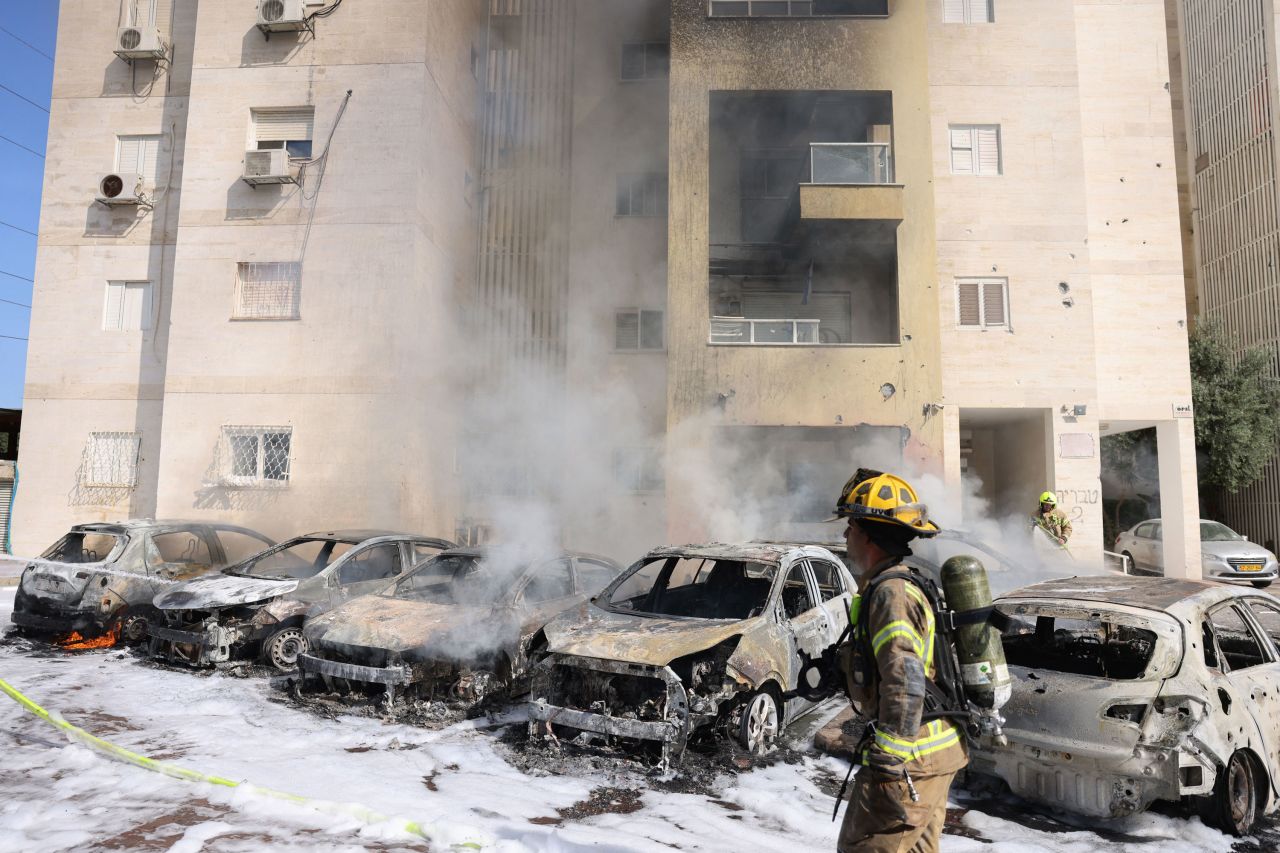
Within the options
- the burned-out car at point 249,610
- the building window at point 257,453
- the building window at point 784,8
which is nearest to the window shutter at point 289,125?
the building window at point 257,453

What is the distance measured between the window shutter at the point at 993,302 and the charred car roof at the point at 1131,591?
10.0m

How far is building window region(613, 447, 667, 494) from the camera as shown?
44.9ft

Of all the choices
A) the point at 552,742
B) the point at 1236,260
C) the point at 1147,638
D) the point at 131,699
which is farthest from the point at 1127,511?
the point at 131,699

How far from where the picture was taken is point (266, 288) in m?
13.4

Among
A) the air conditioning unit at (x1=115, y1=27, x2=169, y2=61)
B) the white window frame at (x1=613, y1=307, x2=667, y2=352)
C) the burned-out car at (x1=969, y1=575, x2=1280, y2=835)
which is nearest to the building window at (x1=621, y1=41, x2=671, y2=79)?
the white window frame at (x1=613, y1=307, x2=667, y2=352)

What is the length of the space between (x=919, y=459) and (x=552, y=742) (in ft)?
30.4

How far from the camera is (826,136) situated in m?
14.4

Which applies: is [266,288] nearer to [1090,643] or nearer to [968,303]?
[968,303]

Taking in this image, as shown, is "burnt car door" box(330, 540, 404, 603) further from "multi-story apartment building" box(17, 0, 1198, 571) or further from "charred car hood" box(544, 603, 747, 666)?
"multi-story apartment building" box(17, 0, 1198, 571)

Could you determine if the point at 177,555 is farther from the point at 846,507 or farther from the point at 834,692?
the point at 846,507

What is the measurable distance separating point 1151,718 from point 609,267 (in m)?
12.6

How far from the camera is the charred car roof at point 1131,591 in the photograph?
4086 mm

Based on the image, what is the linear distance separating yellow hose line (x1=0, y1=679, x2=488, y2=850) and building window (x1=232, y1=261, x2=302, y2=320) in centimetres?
933

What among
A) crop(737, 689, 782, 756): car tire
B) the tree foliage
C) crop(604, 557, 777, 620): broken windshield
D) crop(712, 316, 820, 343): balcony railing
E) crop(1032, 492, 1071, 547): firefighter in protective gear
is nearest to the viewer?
crop(737, 689, 782, 756): car tire
